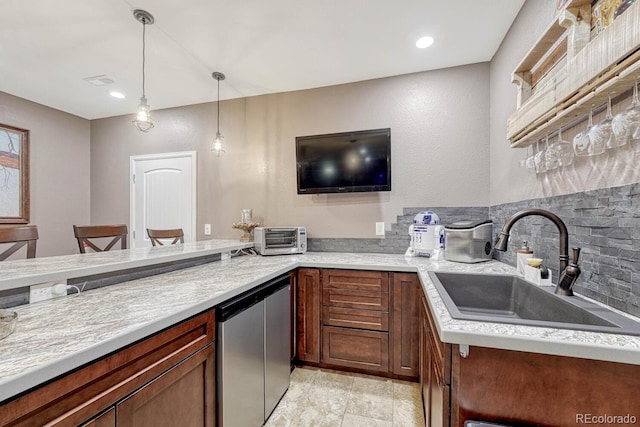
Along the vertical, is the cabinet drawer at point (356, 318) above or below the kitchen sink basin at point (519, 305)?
below

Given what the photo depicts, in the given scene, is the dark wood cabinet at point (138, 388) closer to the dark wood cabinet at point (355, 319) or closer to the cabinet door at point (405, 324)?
the dark wood cabinet at point (355, 319)

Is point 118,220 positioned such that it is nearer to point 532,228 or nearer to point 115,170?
point 115,170

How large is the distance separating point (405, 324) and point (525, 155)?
139 centimetres

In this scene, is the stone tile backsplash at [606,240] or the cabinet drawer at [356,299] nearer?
the stone tile backsplash at [606,240]

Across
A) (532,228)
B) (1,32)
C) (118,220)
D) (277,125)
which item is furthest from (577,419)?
(118,220)

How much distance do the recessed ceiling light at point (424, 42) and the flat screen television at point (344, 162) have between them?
2.22 ft

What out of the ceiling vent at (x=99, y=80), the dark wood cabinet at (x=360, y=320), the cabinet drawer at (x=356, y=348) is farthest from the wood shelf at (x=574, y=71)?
the ceiling vent at (x=99, y=80)

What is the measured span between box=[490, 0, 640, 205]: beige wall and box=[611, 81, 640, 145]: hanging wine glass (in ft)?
0.25

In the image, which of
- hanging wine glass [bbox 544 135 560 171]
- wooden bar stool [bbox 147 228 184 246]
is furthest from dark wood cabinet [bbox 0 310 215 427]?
wooden bar stool [bbox 147 228 184 246]

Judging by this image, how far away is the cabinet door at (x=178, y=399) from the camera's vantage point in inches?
33.7

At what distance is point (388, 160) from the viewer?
2.44 metres

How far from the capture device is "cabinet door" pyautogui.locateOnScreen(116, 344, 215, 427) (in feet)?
2.81

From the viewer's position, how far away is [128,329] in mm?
838

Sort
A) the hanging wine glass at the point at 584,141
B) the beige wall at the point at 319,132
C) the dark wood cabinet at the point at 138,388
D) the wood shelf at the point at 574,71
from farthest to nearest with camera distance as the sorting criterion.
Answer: the beige wall at the point at 319,132 → the hanging wine glass at the point at 584,141 → the wood shelf at the point at 574,71 → the dark wood cabinet at the point at 138,388
